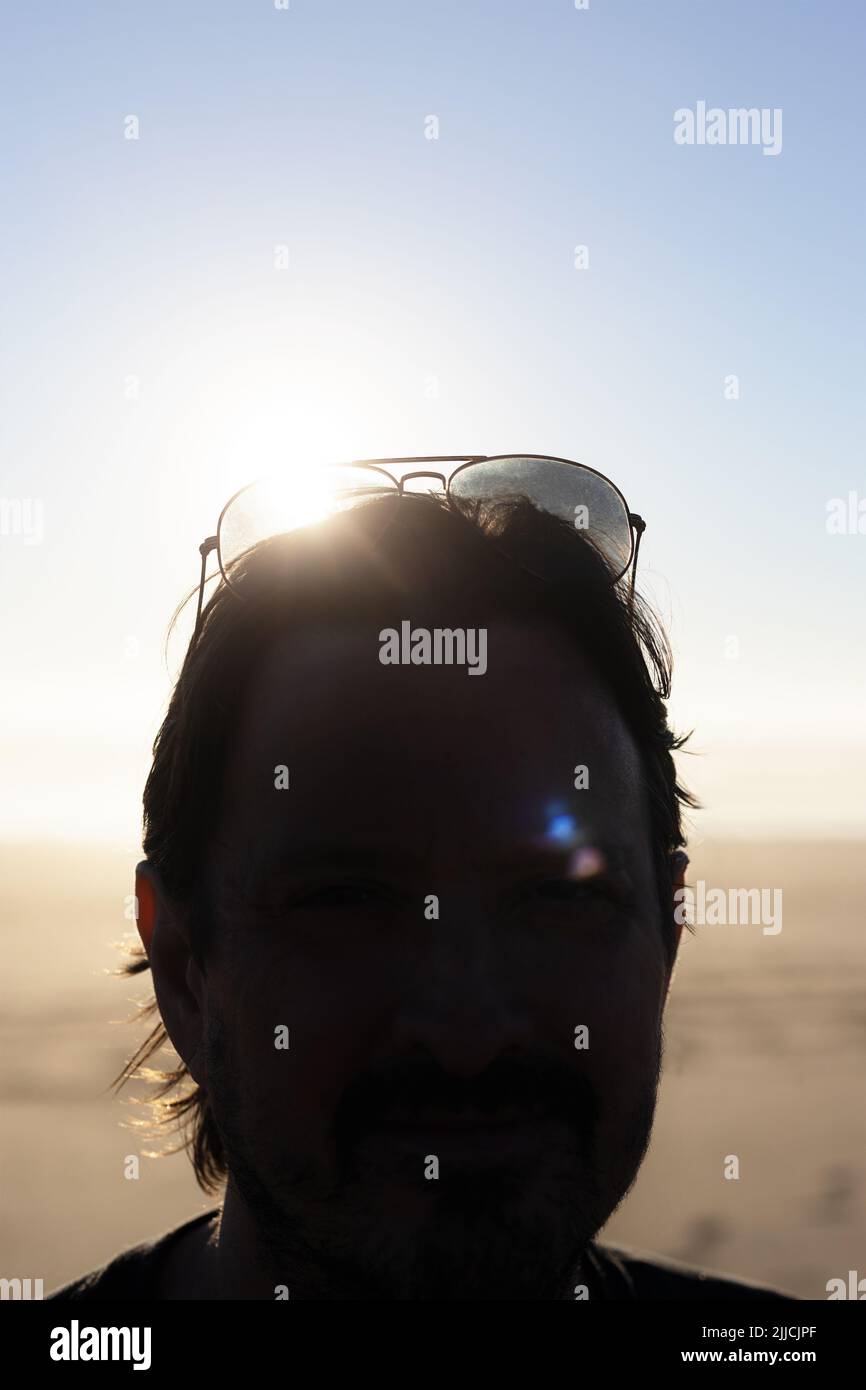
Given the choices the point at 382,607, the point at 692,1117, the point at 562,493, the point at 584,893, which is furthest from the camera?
the point at 692,1117

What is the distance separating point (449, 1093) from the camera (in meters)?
1.62

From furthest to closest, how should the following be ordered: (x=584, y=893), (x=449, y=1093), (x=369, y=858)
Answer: (x=584, y=893) < (x=369, y=858) < (x=449, y=1093)

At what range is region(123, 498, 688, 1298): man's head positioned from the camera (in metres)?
1.65

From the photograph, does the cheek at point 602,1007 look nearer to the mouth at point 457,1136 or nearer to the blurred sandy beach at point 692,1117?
the mouth at point 457,1136

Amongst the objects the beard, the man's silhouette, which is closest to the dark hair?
the man's silhouette

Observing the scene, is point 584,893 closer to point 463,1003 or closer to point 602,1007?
point 602,1007

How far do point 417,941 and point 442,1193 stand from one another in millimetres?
402

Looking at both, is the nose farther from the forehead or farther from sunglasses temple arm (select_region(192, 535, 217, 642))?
sunglasses temple arm (select_region(192, 535, 217, 642))

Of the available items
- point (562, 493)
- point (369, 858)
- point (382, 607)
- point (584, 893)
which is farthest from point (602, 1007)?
point (562, 493)

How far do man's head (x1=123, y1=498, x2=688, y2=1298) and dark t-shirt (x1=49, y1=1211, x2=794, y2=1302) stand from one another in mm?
581

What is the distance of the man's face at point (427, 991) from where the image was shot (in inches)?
64.8

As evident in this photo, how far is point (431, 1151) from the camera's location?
64.4 inches
